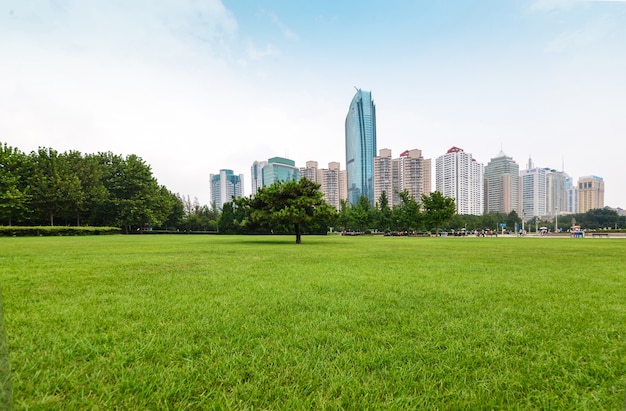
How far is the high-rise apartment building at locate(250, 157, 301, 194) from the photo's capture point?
8346 centimetres

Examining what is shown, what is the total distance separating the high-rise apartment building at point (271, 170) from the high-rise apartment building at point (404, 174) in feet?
71.1

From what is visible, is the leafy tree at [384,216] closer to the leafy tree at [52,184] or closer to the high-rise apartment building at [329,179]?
the high-rise apartment building at [329,179]

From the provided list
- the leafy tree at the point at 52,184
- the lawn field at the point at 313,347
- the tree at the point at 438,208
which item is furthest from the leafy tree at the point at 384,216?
the lawn field at the point at 313,347

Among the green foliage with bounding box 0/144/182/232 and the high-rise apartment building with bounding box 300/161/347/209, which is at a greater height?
the high-rise apartment building with bounding box 300/161/347/209

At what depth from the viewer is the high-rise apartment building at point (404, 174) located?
240 feet

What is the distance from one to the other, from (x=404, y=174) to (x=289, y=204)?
62536 millimetres

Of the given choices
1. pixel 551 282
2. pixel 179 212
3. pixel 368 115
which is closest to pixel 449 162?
pixel 368 115

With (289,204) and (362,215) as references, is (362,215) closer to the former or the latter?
(362,215)

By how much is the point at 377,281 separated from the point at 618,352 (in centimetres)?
310

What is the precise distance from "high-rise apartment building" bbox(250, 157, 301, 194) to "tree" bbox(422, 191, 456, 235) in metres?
46.0

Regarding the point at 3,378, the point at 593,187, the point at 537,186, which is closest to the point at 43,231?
the point at 3,378

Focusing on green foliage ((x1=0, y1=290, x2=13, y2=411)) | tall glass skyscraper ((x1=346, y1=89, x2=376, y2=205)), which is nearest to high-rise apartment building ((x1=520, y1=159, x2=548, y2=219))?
green foliage ((x1=0, y1=290, x2=13, y2=411))

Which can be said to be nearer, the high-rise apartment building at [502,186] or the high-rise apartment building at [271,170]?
the high-rise apartment building at [502,186]

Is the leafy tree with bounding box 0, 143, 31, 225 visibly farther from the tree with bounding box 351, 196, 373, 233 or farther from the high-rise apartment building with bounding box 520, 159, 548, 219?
the tree with bounding box 351, 196, 373, 233
